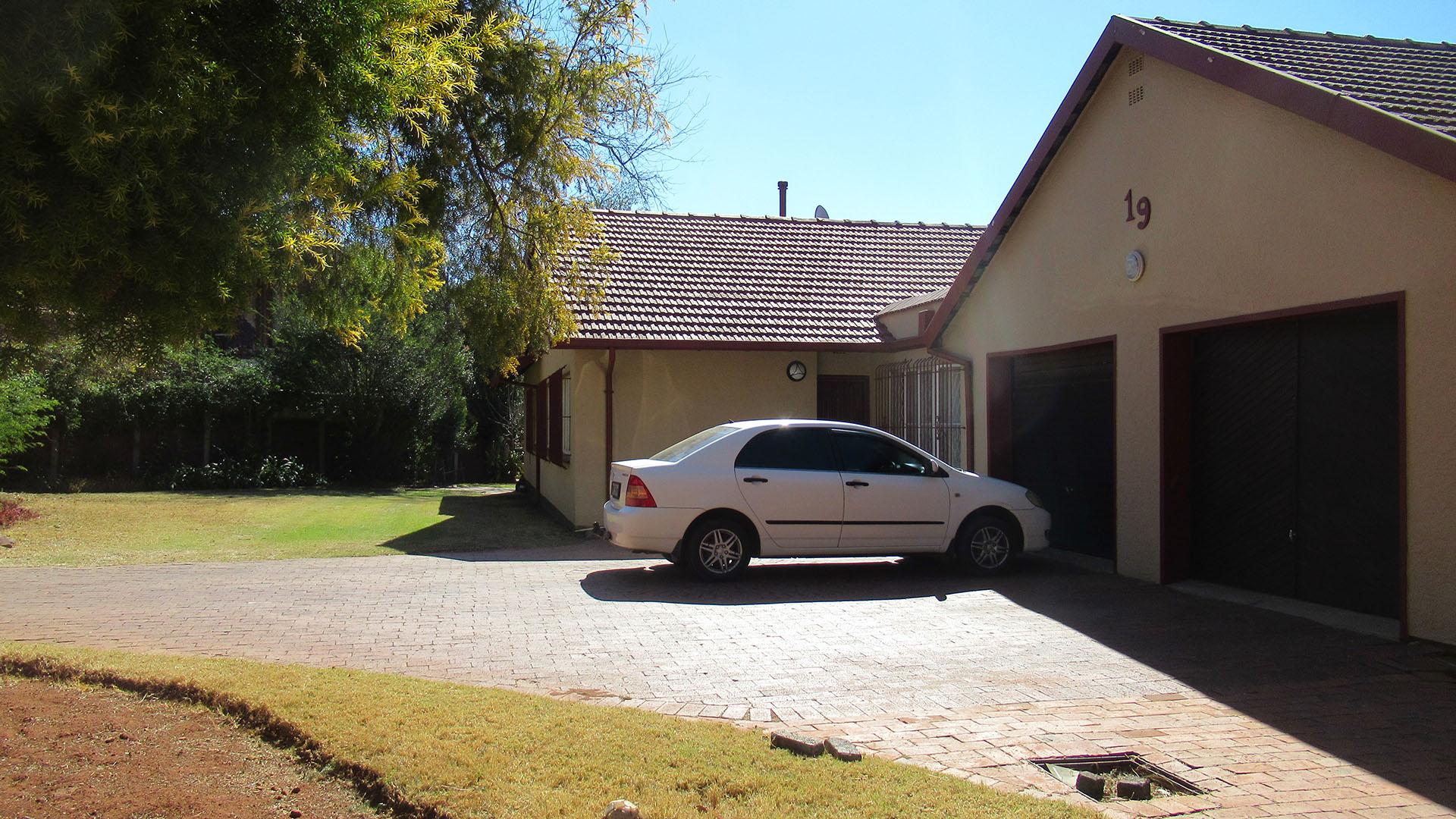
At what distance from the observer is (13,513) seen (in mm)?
15773

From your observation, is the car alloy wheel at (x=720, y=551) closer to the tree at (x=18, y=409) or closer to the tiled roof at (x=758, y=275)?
the tiled roof at (x=758, y=275)

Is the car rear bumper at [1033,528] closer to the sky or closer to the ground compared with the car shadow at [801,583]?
closer to the sky

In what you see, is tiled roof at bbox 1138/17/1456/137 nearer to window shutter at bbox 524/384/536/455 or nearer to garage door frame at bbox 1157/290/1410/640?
garage door frame at bbox 1157/290/1410/640

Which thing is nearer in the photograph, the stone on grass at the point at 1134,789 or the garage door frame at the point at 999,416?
the stone on grass at the point at 1134,789

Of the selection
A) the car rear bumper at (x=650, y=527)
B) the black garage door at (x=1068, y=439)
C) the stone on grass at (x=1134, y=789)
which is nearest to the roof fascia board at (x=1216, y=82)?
the black garage door at (x=1068, y=439)

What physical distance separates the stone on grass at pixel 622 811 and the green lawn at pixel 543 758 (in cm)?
9

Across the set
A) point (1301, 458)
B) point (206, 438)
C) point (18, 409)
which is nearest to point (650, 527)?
point (1301, 458)

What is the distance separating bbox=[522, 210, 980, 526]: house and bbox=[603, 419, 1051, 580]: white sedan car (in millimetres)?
2893

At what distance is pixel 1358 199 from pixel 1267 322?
4.95 ft

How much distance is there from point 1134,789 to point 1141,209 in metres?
7.06

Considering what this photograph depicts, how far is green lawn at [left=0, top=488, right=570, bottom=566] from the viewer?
13297mm

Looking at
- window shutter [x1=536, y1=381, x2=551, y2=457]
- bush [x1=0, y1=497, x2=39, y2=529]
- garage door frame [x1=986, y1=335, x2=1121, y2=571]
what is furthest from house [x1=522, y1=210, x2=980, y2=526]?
bush [x1=0, y1=497, x2=39, y2=529]

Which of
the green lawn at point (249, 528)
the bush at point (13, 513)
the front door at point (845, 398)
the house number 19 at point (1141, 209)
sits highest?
the house number 19 at point (1141, 209)

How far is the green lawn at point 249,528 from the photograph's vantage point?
43.6 feet
